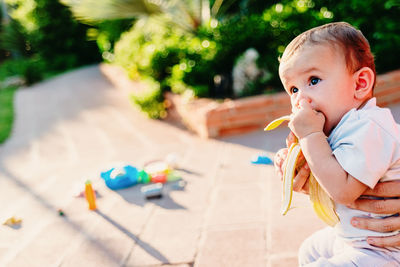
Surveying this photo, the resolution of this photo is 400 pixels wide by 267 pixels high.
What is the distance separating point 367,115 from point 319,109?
6.9 inches

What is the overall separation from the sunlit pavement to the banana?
0.47 meters

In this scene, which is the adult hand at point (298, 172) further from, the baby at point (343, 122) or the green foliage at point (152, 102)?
the green foliage at point (152, 102)

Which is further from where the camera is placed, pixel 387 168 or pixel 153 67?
pixel 153 67

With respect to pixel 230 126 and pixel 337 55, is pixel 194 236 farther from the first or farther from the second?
pixel 230 126

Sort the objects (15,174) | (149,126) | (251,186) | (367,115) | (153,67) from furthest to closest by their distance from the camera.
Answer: (153,67) < (149,126) < (15,174) < (251,186) < (367,115)

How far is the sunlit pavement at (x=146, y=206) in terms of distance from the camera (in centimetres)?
275

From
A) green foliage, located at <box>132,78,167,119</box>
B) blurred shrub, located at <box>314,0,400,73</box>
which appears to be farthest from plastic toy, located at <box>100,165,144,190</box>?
blurred shrub, located at <box>314,0,400,73</box>

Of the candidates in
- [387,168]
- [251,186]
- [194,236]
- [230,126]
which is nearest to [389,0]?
[230,126]

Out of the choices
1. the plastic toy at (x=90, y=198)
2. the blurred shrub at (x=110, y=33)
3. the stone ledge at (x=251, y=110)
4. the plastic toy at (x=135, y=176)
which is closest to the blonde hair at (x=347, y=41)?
the plastic toy at (x=90, y=198)

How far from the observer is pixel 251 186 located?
3.54m

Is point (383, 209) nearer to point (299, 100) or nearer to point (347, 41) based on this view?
point (299, 100)

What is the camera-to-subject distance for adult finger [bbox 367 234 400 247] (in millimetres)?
1734

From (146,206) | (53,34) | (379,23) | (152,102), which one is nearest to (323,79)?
(146,206)

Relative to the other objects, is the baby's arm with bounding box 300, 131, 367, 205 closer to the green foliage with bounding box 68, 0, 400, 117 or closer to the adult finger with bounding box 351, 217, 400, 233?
the adult finger with bounding box 351, 217, 400, 233
